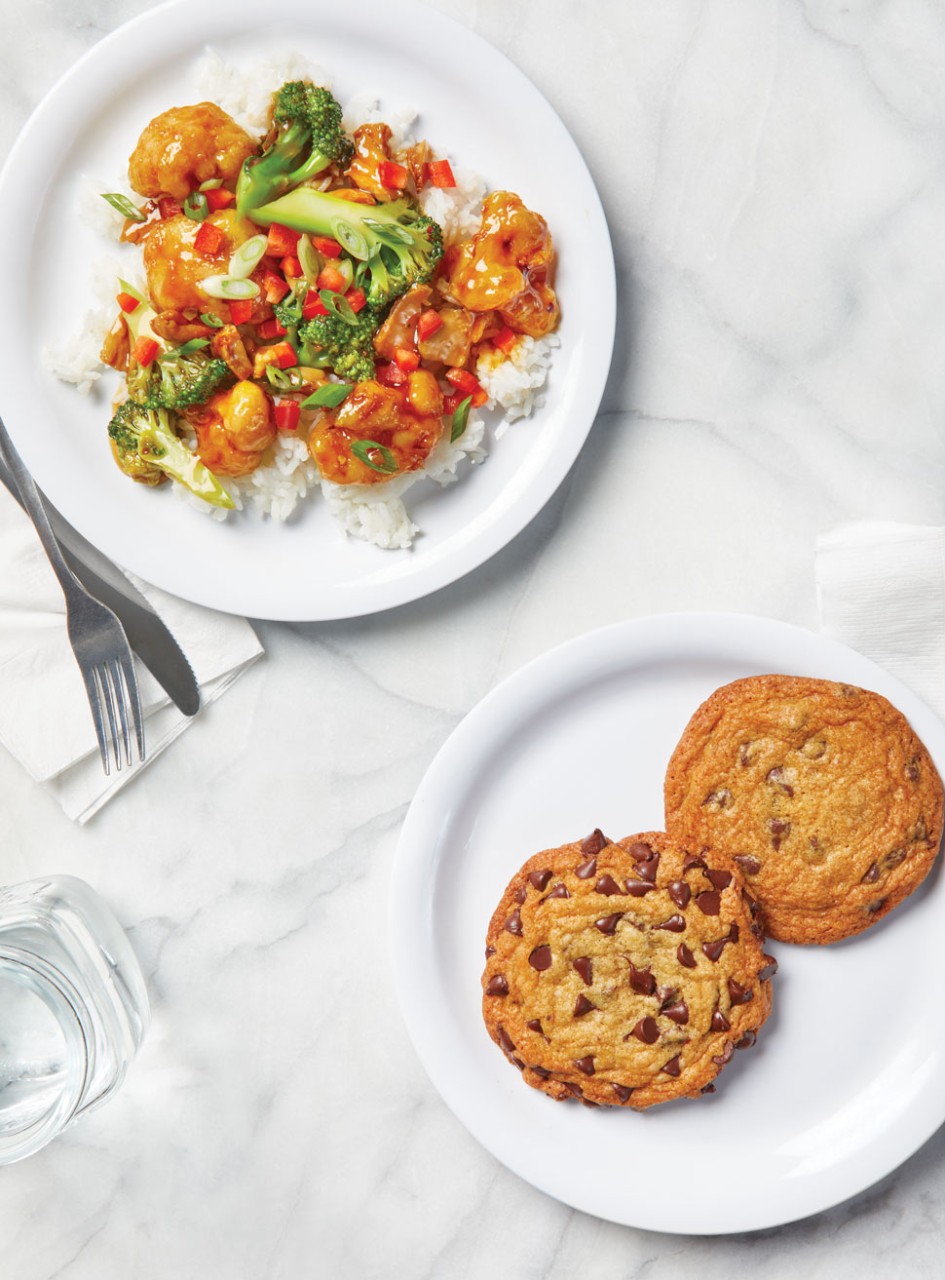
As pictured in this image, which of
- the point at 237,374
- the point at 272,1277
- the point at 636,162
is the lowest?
the point at 272,1277

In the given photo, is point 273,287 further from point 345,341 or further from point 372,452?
point 372,452

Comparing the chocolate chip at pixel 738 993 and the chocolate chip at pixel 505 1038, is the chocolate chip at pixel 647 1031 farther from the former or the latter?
the chocolate chip at pixel 505 1038

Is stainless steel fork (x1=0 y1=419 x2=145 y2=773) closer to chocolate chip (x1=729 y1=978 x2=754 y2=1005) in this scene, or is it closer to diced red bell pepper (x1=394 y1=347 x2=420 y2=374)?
diced red bell pepper (x1=394 y1=347 x2=420 y2=374)

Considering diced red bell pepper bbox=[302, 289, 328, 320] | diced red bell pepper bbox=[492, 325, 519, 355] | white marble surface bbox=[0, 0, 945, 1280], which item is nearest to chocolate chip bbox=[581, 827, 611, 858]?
white marble surface bbox=[0, 0, 945, 1280]

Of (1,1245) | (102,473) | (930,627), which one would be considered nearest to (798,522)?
(930,627)

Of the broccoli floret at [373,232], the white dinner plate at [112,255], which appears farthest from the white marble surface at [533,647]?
the broccoli floret at [373,232]

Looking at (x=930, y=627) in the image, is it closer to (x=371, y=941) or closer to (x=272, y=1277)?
(x=371, y=941)
